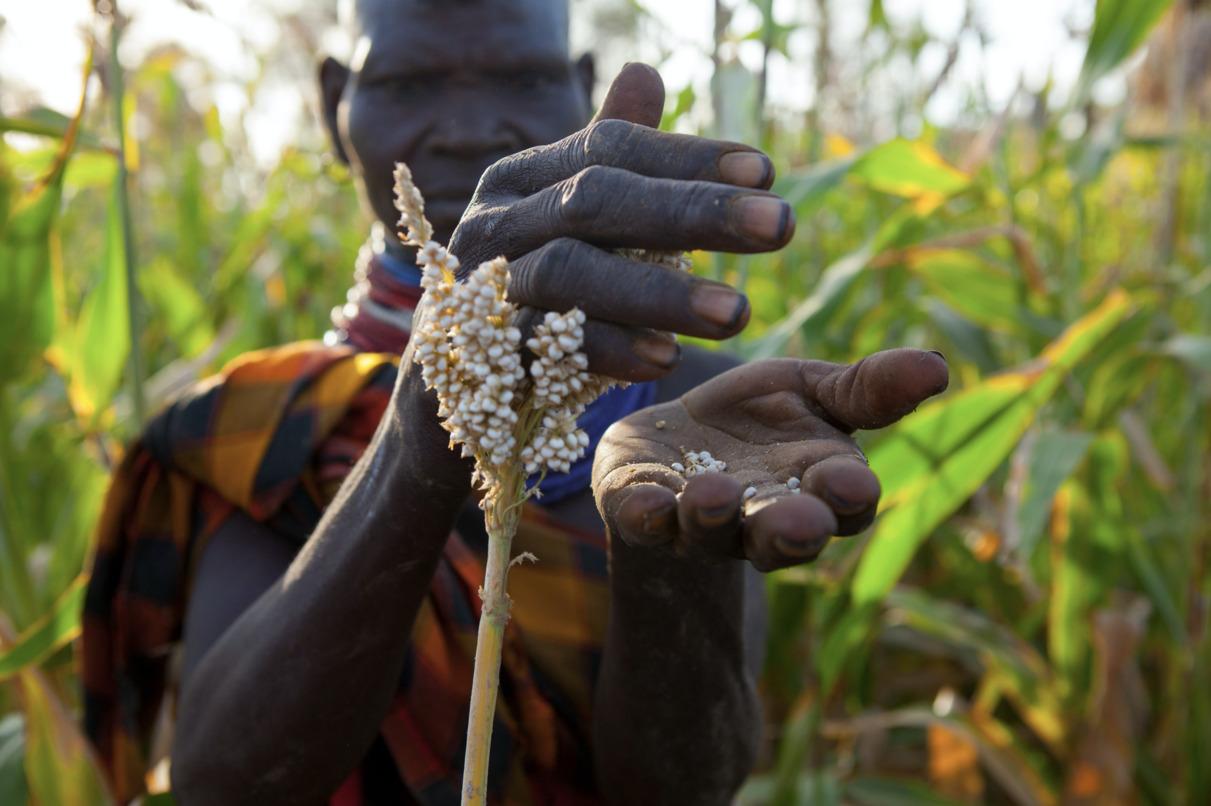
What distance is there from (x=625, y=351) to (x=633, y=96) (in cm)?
14

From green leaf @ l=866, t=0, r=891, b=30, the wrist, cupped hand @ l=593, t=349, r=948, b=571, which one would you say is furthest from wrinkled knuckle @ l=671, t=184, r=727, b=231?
green leaf @ l=866, t=0, r=891, b=30

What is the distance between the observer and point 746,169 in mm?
534

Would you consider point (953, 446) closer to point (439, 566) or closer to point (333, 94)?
point (439, 566)

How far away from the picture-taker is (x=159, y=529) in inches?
45.8

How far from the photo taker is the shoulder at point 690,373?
3.69 feet

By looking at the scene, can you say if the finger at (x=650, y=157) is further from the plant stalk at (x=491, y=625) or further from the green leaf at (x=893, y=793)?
the green leaf at (x=893, y=793)

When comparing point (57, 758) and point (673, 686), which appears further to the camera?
point (57, 758)

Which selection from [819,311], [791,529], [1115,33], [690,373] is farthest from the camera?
[1115,33]

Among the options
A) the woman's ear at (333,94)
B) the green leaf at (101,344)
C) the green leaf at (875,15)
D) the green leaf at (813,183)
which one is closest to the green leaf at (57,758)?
the green leaf at (101,344)

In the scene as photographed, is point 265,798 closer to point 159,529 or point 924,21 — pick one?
point 159,529

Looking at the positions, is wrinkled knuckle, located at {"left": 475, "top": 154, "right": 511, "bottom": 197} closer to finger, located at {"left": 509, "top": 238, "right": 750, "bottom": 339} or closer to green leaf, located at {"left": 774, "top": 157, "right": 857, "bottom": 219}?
finger, located at {"left": 509, "top": 238, "right": 750, "bottom": 339}

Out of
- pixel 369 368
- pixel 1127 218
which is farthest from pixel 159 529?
pixel 1127 218

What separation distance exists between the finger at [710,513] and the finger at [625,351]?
7 cm

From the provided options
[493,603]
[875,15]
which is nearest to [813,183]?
[875,15]
